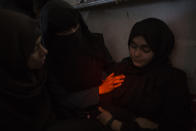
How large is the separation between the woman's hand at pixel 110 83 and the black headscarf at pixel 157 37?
0.93ft

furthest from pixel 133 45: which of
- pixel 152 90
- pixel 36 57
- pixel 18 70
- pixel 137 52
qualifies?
pixel 18 70

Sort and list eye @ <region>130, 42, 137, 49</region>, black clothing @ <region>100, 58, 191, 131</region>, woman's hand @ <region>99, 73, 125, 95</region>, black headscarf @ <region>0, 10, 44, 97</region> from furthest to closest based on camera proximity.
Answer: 1. woman's hand @ <region>99, 73, 125, 95</region>
2. eye @ <region>130, 42, 137, 49</region>
3. black clothing @ <region>100, 58, 191, 131</region>
4. black headscarf @ <region>0, 10, 44, 97</region>

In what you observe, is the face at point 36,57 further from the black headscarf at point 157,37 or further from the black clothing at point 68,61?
the black headscarf at point 157,37

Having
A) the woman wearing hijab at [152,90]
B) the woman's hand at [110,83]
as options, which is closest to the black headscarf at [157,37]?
the woman wearing hijab at [152,90]

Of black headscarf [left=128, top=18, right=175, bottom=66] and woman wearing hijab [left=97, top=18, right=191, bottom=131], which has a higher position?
black headscarf [left=128, top=18, right=175, bottom=66]

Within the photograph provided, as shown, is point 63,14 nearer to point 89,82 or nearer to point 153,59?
point 89,82

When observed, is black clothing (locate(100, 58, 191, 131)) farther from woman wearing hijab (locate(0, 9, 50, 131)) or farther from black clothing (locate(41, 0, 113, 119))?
woman wearing hijab (locate(0, 9, 50, 131))

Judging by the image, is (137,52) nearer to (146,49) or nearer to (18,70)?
(146,49)

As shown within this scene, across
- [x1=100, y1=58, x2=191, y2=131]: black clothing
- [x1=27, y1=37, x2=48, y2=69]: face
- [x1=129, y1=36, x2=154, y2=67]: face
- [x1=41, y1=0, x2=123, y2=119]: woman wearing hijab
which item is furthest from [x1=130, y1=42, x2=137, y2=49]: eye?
[x1=27, y1=37, x2=48, y2=69]: face

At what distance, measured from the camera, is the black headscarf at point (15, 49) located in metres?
0.79

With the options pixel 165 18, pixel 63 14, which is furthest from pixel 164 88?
pixel 63 14

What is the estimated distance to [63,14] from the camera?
3.52 ft

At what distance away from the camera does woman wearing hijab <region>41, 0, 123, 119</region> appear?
1.10 meters

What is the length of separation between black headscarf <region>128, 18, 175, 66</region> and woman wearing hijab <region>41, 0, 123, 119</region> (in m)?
0.39
